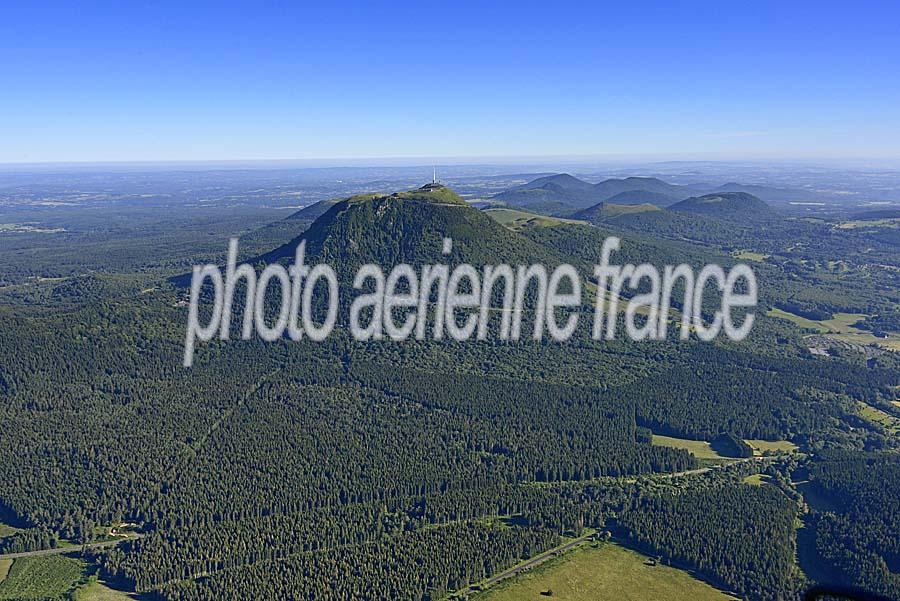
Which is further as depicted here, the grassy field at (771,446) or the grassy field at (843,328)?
the grassy field at (843,328)

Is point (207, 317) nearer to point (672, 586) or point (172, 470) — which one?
point (172, 470)

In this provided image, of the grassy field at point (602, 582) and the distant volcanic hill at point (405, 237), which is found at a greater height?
the distant volcanic hill at point (405, 237)

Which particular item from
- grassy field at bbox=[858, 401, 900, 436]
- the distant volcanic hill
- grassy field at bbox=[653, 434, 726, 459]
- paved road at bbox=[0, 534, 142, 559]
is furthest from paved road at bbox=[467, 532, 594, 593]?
the distant volcanic hill

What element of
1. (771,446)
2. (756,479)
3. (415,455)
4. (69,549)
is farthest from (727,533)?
(69,549)

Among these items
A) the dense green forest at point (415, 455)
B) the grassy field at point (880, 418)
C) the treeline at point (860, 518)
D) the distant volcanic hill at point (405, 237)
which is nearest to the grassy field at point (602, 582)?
the dense green forest at point (415, 455)

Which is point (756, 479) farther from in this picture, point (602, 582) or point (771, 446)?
point (602, 582)

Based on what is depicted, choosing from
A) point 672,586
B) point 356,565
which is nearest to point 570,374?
point 672,586

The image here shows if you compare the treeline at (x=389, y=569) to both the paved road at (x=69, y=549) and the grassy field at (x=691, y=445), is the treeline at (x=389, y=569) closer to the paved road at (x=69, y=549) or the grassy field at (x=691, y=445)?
the paved road at (x=69, y=549)
